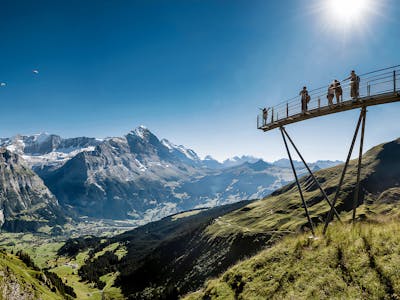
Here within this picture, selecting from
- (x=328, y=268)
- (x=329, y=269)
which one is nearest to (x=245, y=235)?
(x=328, y=268)

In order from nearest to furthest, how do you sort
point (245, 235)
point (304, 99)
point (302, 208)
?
point (304, 99) < point (245, 235) < point (302, 208)

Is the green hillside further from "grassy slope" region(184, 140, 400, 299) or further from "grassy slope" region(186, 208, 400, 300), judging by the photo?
"grassy slope" region(186, 208, 400, 300)

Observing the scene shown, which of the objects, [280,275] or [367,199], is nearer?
[280,275]

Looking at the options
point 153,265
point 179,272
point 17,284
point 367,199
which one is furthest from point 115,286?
point 367,199

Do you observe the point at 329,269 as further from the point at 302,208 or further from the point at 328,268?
the point at 302,208

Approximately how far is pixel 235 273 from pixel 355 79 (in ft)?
61.2

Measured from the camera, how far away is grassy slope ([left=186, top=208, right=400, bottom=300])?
14297mm

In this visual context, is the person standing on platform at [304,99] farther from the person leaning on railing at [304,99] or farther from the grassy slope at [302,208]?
the grassy slope at [302,208]

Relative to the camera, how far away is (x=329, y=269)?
1662 cm

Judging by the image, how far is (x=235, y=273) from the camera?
23312mm

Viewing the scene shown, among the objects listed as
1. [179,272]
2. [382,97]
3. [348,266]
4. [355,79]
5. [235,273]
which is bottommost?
[179,272]

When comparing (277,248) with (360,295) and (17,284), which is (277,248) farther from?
(17,284)

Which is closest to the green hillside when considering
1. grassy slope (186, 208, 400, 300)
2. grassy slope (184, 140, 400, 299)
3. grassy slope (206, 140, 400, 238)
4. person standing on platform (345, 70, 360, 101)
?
grassy slope (206, 140, 400, 238)

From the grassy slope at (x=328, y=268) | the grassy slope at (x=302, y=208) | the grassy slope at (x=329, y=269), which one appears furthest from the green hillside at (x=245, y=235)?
the grassy slope at (x=329, y=269)
